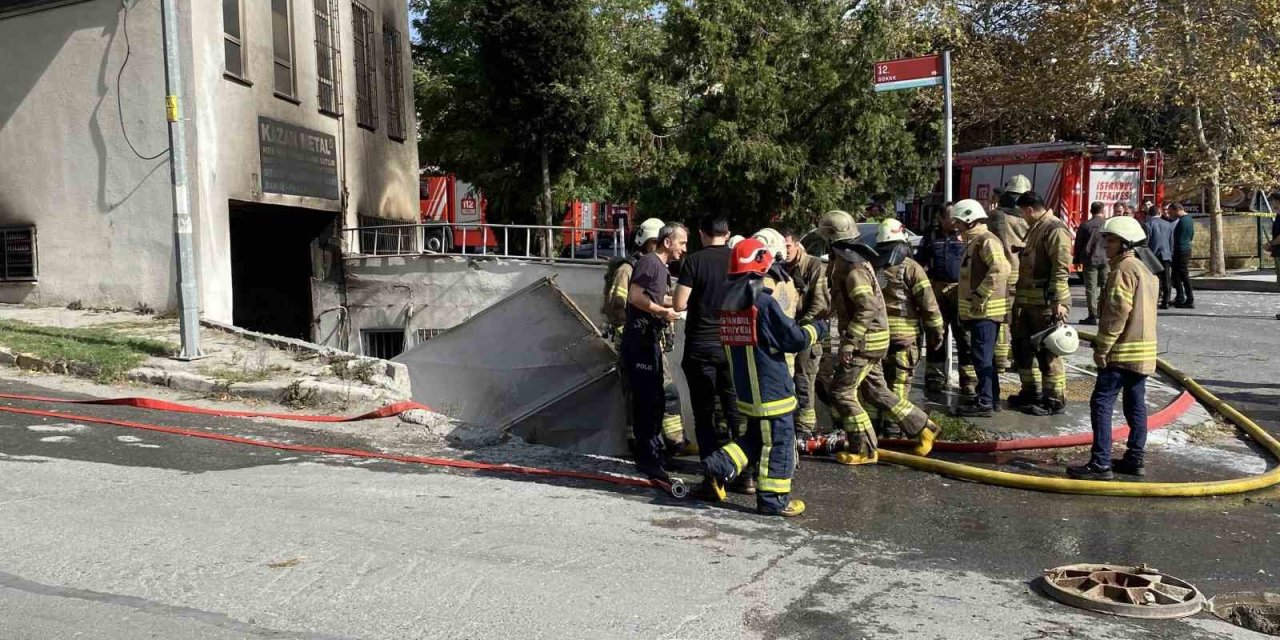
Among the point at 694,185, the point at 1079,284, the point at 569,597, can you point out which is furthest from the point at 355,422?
the point at 1079,284

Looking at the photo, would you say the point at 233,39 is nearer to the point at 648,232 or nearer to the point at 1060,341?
the point at 648,232

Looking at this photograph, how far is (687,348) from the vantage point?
695 centimetres

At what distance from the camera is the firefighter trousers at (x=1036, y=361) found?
8.86m

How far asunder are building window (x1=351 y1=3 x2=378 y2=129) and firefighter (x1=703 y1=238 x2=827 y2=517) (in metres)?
12.2

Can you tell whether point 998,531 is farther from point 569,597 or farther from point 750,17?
point 750,17

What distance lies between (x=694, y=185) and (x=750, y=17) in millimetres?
2971

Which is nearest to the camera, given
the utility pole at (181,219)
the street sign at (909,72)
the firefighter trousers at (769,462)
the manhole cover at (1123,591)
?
the manhole cover at (1123,591)

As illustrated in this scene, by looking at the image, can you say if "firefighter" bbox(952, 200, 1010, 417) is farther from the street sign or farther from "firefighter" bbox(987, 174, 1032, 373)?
the street sign

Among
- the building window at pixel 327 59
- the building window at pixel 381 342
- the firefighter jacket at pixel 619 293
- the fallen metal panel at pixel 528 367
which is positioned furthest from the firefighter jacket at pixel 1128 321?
the building window at pixel 327 59

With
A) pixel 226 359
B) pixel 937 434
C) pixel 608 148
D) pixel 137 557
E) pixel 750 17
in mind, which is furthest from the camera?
pixel 608 148

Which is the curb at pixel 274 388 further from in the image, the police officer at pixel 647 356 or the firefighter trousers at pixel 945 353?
the firefighter trousers at pixel 945 353

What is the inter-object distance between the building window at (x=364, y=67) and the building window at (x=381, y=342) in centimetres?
356

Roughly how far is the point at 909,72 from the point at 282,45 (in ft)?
30.4

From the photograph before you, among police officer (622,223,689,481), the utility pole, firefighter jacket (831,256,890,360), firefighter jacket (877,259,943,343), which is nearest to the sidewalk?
firefighter jacket (877,259,943,343)
